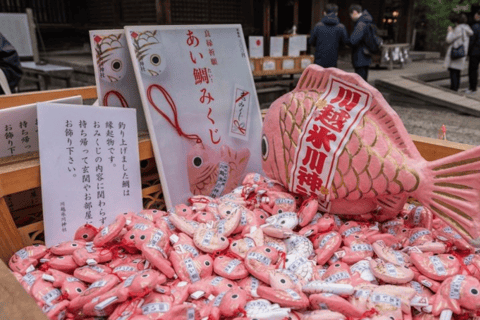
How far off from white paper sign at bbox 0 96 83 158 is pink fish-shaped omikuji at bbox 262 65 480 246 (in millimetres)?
981

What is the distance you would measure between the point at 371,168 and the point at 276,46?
560 cm

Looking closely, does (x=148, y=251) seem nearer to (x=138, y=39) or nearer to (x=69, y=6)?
(x=138, y=39)

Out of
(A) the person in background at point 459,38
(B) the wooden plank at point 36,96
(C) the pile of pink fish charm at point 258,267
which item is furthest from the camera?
(A) the person in background at point 459,38

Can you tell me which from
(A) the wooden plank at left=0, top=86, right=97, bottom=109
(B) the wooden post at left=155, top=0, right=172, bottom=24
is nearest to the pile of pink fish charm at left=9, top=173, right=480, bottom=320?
(A) the wooden plank at left=0, top=86, right=97, bottom=109

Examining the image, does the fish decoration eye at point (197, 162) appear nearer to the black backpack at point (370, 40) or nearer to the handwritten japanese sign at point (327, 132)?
the handwritten japanese sign at point (327, 132)

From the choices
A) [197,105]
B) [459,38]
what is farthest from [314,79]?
[459,38]

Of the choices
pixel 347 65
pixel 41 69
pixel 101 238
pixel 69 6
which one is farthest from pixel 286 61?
pixel 69 6

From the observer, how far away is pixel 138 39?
1.63m

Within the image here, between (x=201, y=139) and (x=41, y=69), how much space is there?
4.41 m

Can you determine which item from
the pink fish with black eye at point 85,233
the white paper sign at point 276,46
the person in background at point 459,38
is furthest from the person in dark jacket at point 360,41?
the pink fish with black eye at point 85,233

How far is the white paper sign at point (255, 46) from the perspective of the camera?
243 inches

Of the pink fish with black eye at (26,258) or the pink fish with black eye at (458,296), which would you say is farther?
the pink fish with black eye at (26,258)

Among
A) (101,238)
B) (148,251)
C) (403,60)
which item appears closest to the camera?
(148,251)

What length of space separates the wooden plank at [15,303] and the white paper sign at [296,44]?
6306mm
